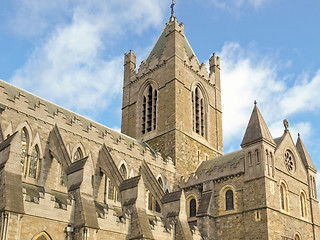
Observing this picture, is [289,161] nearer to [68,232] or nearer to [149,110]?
[149,110]

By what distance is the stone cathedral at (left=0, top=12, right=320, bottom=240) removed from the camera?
66.0ft

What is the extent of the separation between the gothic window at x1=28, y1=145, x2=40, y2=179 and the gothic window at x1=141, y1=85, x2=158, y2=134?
1444 centimetres

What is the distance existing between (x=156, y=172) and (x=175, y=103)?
279 inches

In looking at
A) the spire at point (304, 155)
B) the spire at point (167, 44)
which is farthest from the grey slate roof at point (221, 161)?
the spire at point (167, 44)

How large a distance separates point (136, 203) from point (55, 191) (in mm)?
4944

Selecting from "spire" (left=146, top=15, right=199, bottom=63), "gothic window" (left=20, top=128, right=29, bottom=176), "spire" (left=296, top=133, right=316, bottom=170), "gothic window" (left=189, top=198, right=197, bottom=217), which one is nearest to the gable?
"spire" (left=296, top=133, right=316, bottom=170)

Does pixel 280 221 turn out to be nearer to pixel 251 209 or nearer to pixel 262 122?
pixel 251 209

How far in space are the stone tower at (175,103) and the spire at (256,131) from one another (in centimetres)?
682

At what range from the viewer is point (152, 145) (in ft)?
119

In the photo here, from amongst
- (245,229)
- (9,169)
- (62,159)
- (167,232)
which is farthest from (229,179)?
(9,169)

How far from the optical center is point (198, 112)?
39.2m

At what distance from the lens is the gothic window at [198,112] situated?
38.4 m

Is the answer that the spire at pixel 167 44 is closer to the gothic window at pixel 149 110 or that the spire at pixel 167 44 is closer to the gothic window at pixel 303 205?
the gothic window at pixel 149 110

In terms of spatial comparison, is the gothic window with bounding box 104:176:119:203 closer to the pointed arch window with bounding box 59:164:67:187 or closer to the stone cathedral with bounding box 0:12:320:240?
the stone cathedral with bounding box 0:12:320:240
